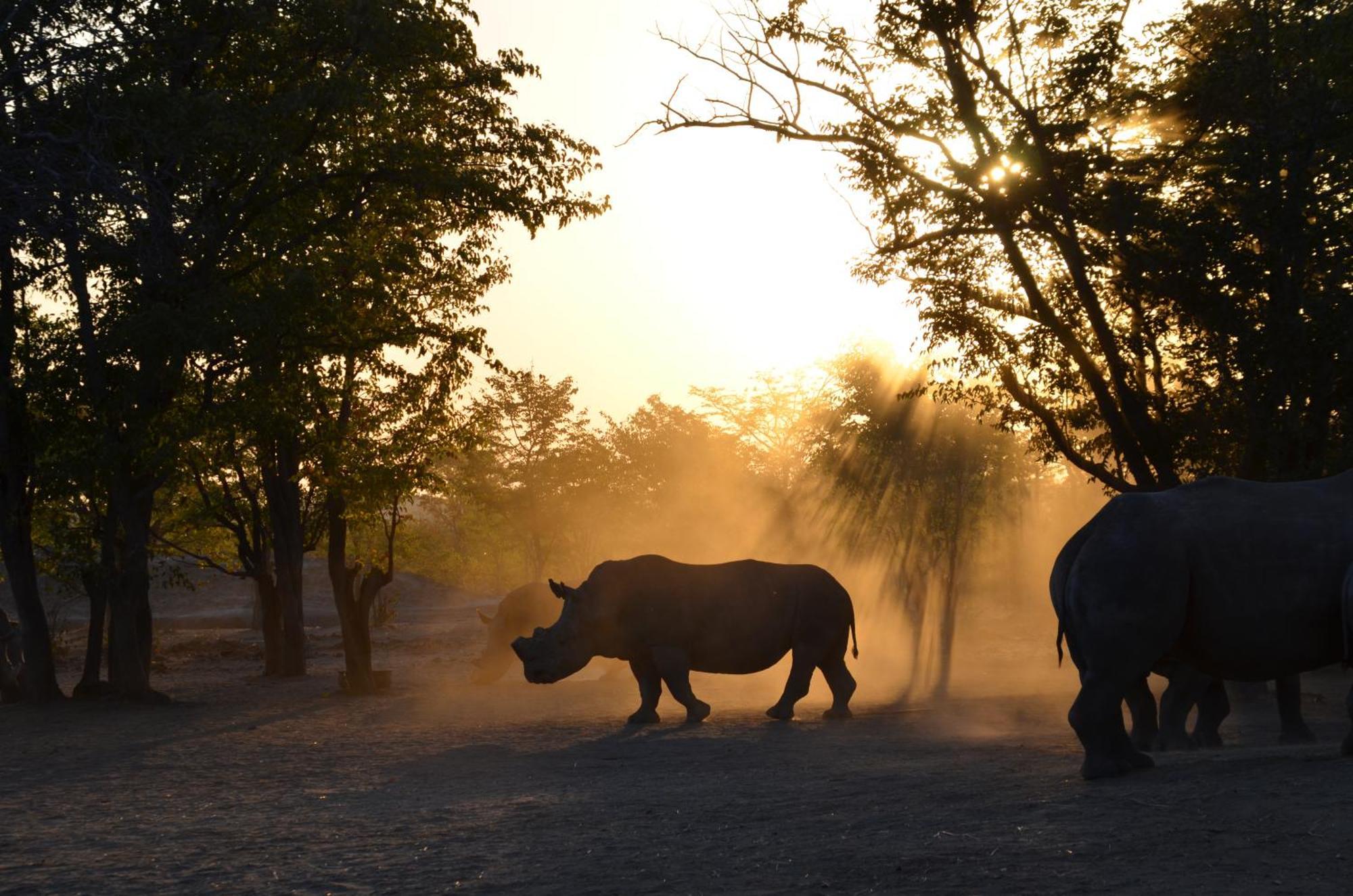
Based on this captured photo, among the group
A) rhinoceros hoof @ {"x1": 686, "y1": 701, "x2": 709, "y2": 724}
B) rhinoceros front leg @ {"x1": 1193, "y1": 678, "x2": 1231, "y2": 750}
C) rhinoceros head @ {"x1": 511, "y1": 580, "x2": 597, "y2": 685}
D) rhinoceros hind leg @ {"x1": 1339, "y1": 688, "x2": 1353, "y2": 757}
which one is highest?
rhinoceros head @ {"x1": 511, "y1": 580, "x2": 597, "y2": 685}

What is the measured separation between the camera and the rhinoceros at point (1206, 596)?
27.6 feet

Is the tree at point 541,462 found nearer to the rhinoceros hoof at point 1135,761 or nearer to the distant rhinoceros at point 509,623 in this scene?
the distant rhinoceros at point 509,623

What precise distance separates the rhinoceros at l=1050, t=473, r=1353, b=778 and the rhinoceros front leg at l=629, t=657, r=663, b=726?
8.22 m

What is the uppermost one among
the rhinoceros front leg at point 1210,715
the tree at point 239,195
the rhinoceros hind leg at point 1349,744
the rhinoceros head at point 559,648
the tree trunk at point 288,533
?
the tree at point 239,195

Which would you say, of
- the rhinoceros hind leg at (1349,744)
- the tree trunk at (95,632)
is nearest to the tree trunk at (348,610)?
the tree trunk at (95,632)

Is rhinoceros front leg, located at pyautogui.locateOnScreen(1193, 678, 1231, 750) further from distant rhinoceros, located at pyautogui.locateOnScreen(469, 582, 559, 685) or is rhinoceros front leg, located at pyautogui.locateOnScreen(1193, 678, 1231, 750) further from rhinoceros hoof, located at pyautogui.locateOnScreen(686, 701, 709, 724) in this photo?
distant rhinoceros, located at pyautogui.locateOnScreen(469, 582, 559, 685)

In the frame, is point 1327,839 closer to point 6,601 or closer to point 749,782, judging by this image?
point 749,782

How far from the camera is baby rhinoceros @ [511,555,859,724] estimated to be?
16.4 meters

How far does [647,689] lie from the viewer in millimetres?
16422

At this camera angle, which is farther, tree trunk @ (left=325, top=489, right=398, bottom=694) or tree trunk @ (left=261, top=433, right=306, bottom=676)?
tree trunk @ (left=261, top=433, right=306, bottom=676)

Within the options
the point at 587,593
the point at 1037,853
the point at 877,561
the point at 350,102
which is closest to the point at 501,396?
the point at 877,561

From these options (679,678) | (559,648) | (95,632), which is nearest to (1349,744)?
(679,678)

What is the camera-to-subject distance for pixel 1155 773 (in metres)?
8.27

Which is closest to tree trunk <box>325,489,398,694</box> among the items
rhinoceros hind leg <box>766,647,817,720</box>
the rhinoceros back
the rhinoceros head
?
the rhinoceros head
